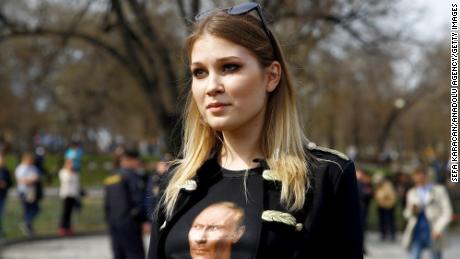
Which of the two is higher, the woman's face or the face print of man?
the woman's face

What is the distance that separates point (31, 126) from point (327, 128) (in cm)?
1990

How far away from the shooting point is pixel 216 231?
233cm

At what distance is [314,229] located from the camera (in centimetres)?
229

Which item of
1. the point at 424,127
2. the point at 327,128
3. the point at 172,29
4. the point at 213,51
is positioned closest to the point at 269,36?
the point at 213,51

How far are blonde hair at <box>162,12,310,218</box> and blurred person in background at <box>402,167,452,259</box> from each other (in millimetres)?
8309

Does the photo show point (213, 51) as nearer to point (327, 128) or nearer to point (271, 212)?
point (271, 212)

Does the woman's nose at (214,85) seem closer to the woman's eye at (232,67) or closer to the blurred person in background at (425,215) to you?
the woman's eye at (232,67)

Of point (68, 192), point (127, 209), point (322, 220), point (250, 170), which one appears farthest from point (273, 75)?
point (68, 192)

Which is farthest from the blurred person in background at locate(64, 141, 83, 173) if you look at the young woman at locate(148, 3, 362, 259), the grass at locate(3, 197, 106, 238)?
the young woman at locate(148, 3, 362, 259)

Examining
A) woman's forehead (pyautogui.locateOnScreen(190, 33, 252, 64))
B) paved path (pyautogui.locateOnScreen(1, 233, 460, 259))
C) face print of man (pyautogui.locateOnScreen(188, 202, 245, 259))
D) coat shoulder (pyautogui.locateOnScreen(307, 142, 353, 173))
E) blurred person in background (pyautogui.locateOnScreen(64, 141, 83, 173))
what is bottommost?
paved path (pyautogui.locateOnScreen(1, 233, 460, 259))

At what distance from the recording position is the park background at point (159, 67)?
16.4 metres

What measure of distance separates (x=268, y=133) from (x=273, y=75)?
0.67ft

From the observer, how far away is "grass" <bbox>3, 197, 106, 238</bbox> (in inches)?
689

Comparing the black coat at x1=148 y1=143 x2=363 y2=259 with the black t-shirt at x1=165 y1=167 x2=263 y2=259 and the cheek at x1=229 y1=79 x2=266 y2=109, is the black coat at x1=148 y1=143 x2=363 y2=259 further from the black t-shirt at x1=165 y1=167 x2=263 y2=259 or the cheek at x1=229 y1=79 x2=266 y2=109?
the cheek at x1=229 y1=79 x2=266 y2=109
